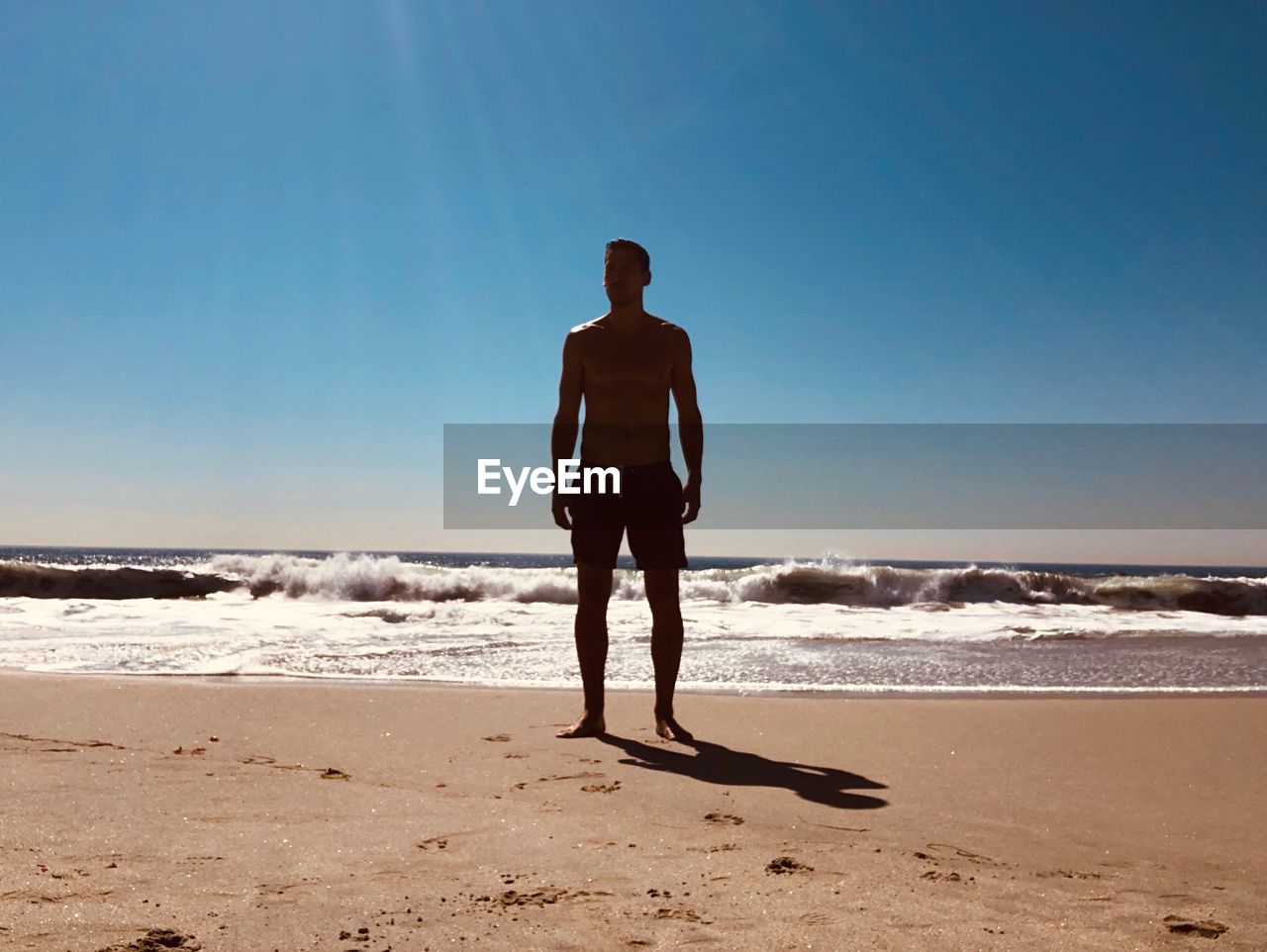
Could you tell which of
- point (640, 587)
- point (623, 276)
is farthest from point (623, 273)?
point (640, 587)

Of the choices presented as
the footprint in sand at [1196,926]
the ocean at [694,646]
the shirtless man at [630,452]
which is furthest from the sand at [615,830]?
the ocean at [694,646]

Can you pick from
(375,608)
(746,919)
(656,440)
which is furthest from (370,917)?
(375,608)

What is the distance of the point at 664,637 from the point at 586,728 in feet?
1.69

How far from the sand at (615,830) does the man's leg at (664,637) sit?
0.51 ft

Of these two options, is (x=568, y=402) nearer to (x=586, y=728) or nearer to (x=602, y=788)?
(x=586, y=728)

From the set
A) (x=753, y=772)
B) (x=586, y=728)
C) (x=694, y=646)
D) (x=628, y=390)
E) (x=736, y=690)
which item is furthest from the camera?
(x=694, y=646)

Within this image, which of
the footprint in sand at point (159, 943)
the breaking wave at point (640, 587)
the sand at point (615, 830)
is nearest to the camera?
the footprint in sand at point (159, 943)

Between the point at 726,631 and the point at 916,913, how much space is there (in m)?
7.04

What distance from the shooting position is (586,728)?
383 cm

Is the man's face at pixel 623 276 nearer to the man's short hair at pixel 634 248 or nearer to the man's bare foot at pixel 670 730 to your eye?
the man's short hair at pixel 634 248

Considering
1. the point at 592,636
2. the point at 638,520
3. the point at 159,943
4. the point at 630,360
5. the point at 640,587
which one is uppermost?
the point at 630,360

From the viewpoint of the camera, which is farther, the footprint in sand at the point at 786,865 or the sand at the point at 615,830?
the footprint in sand at the point at 786,865

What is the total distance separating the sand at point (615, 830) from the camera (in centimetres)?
163

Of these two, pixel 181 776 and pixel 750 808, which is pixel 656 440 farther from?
pixel 181 776
